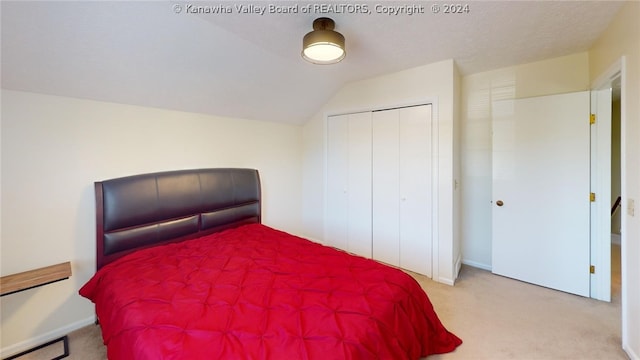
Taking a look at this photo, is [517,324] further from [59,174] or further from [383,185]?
[59,174]

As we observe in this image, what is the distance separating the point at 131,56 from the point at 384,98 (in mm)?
2521

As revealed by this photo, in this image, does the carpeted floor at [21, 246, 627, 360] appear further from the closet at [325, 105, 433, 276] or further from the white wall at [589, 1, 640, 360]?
the closet at [325, 105, 433, 276]

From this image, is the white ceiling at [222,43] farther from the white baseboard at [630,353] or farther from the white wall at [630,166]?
the white baseboard at [630,353]

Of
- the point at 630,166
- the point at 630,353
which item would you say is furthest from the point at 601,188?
the point at 630,353

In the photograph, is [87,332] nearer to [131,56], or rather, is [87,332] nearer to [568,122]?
[131,56]

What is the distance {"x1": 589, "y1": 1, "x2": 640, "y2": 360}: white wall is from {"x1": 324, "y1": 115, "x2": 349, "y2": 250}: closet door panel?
2.47m

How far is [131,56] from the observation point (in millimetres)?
1994

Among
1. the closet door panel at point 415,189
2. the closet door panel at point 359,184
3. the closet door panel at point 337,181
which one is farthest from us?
the closet door panel at point 337,181

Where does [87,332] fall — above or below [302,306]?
below

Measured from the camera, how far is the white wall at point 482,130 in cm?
276

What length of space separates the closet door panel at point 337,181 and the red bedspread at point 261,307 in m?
1.55

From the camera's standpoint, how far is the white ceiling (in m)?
1.69

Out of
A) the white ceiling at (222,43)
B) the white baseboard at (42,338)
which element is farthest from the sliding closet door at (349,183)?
the white baseboard at (42,338)

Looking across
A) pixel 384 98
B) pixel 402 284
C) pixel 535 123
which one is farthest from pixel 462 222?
pixel 402 284
